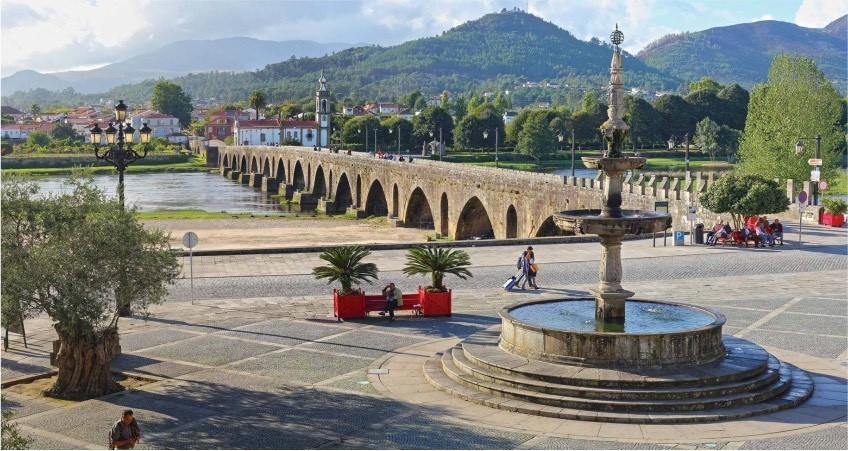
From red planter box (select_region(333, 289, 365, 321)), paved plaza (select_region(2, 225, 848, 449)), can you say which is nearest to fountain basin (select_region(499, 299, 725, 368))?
paved plaza (select_region(2, 225, 848, 449))

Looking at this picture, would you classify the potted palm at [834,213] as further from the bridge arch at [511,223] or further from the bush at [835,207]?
the bridge arch at [511,223]

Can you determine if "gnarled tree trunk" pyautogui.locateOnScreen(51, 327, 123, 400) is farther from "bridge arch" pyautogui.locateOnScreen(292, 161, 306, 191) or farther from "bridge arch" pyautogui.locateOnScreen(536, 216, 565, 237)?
"bridge arch" pyautogui.locateOnScreen(292, 161, 306, 191)

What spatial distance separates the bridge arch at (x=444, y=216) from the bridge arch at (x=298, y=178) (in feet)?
172

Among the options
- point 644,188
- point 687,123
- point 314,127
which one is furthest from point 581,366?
point 314,127

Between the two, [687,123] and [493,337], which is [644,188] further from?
[687,123]

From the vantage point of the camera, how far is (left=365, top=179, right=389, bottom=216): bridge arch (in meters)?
84.1

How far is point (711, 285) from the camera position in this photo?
94.3ft

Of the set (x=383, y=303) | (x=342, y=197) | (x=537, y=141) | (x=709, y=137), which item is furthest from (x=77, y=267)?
(x=709, y=137)

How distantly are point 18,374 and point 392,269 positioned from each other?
48.4 ft

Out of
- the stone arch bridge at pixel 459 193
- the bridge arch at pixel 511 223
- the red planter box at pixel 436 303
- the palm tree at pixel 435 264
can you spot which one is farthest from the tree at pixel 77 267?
the bridge arch at pixel 511 223

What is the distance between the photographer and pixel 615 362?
1756 centimetres

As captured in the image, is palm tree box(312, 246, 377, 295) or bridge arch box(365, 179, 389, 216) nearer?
palm tree box(312, 246, 377, 295)

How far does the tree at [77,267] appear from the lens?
17094mm

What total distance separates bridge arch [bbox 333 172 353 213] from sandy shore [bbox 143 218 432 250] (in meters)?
12.7
